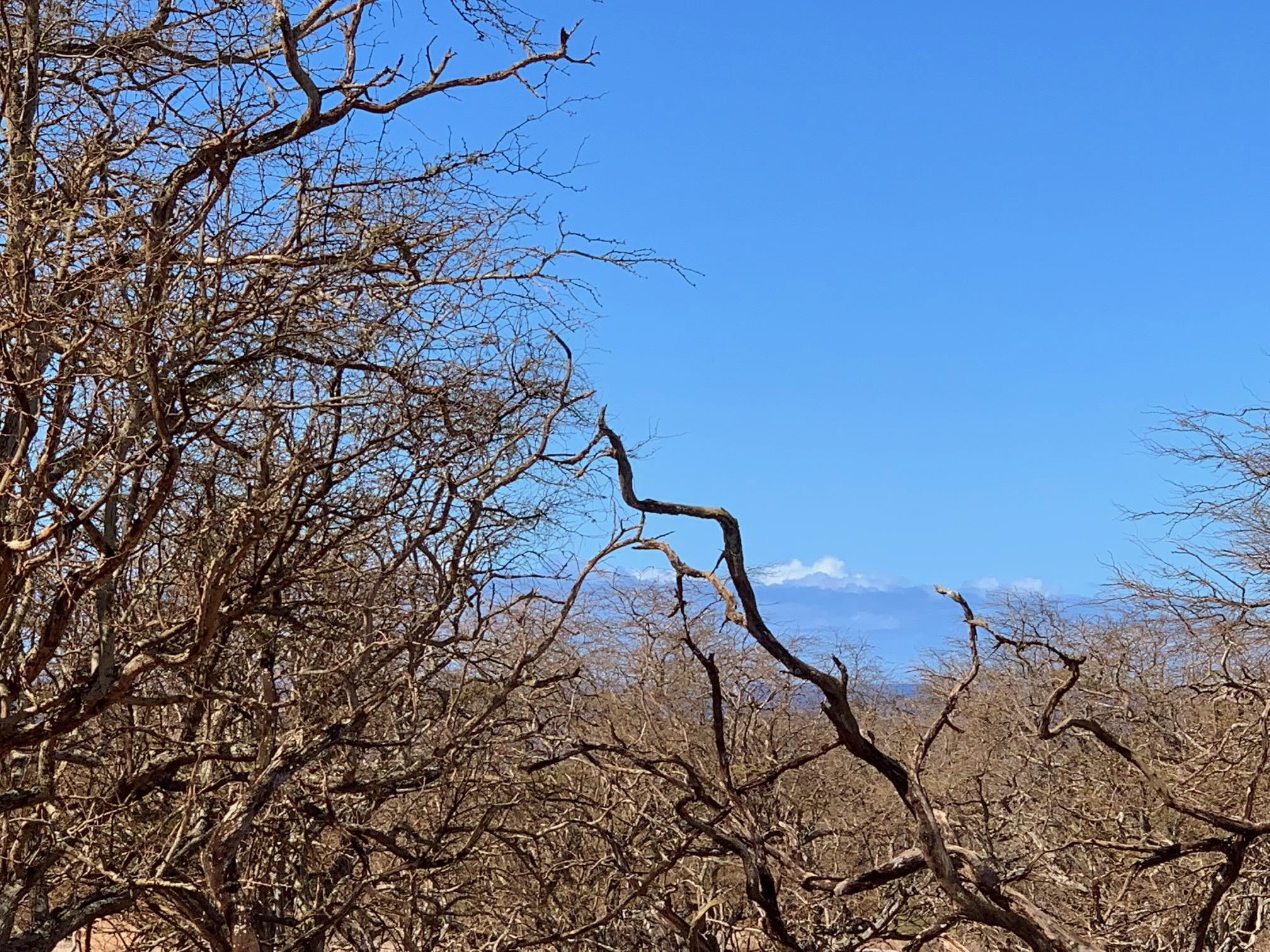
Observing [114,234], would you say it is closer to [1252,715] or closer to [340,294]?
[340,294]

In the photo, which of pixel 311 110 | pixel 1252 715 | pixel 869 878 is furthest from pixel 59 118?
pixel 1252 715

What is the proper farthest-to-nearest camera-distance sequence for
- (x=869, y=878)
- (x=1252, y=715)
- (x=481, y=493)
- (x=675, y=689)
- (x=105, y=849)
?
(x=675, y=689) < (x=1252, y=715) < (x=105, y=849) < (x=481, y=493) < (x=869, y=878)

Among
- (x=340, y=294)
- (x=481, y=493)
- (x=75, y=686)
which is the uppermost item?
(x=340, y=294)

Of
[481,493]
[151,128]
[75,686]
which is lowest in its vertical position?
[75,686]

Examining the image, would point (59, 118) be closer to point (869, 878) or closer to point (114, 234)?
point (114, 234)

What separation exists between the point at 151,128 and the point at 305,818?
3.07 m

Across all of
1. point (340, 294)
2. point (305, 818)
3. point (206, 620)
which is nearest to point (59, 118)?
point (340, 294)

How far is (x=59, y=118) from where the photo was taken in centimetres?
481

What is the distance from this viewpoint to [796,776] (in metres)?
12.0

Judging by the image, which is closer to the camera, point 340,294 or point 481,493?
point 340,294

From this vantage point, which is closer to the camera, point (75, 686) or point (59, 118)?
point (75, 686)

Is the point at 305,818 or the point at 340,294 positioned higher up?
the point at 340,294

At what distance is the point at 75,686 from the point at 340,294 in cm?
167

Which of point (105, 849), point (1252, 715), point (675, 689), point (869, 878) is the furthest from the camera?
point (675, 689)
